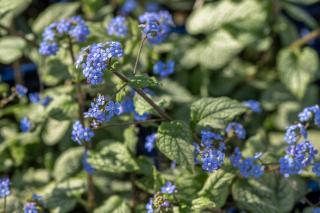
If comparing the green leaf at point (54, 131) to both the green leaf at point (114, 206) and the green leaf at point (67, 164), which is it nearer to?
the green leaf at point (67, 164)

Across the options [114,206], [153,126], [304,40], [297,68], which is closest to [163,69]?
[153,126]

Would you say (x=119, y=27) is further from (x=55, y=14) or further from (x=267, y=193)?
(x=267, y=193)

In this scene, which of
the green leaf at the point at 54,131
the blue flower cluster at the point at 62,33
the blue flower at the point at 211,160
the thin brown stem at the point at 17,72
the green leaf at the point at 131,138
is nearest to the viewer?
the blue flower at the point at 211,160

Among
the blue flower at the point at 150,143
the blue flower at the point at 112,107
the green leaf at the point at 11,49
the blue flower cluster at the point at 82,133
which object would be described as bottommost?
the blue flower at the point at 150,143

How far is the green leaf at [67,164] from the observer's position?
11.3 ft

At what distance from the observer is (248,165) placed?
9.21ft

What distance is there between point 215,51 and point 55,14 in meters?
1.18

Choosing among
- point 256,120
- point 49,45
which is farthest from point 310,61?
point 49,45

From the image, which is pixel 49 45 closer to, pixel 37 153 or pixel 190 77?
pixel 37 153

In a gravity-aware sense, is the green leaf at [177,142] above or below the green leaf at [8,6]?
below

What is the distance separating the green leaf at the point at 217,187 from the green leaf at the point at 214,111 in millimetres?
265

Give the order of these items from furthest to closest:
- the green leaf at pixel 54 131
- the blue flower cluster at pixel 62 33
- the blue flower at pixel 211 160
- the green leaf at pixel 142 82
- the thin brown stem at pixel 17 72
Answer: the thin brown stem at pixel 17 72 → the green leaf at pixel 54 131 → the blue flower cluster at pixel 62 33 → the blue flower at pixel 211 160 → the green leaf at pixel 142 82

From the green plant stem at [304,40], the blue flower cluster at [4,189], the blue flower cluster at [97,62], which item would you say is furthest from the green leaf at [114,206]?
the green plant stem at [304,40]

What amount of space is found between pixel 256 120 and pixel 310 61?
1.81 ft
